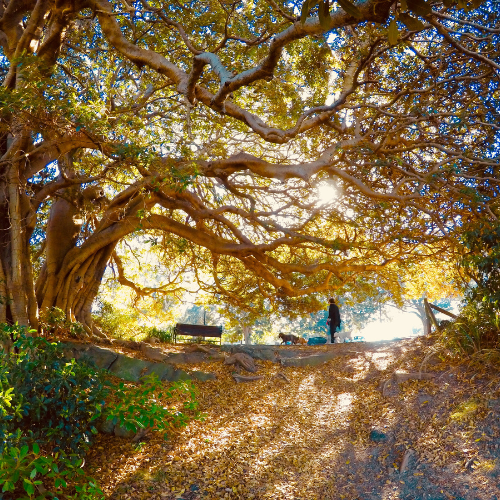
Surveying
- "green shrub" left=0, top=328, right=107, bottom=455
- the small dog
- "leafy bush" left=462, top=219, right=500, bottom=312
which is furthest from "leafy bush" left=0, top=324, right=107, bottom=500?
the small dog

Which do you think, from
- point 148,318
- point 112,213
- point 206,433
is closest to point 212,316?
point 148,318

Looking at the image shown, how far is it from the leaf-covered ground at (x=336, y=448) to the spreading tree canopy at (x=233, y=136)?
2441mm

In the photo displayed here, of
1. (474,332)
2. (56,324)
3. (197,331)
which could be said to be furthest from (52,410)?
(197,331)

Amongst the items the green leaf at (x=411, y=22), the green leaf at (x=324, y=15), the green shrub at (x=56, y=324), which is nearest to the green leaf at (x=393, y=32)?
the green leaf at (x=411, y=22)

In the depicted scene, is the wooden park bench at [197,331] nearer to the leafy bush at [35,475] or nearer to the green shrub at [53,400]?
the green shrub at [53,400]

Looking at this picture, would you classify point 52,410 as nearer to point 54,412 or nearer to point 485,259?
point 54,412

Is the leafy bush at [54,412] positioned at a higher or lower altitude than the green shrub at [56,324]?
lower

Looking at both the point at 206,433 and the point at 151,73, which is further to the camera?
the point at 151,73

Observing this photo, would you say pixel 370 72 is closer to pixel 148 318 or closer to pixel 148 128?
pixel 148 128

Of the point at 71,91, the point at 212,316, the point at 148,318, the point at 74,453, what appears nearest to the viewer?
the point at 74,453

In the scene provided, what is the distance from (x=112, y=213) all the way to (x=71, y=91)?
3.30 m

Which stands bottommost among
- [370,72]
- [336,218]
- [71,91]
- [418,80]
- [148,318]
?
[148,318]

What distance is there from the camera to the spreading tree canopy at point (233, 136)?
604 cm

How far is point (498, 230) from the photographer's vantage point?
5.21 meters
